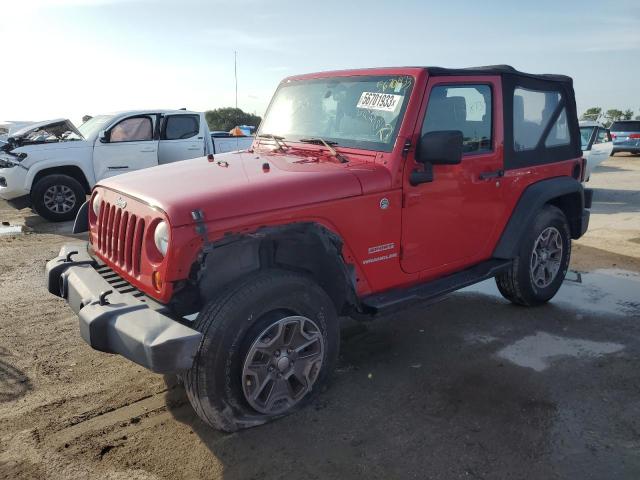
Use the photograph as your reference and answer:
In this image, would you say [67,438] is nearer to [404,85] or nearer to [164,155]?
[404,85]

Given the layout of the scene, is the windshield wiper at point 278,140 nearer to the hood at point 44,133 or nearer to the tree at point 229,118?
the hood at point 44,133

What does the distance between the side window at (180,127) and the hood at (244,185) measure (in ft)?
22.0

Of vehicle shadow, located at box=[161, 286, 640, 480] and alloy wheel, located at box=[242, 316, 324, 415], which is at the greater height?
alloy wheel, located at box=[242, 316, 324, 415]

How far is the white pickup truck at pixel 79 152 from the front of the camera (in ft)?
29.9

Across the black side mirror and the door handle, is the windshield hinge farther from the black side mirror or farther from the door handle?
the door handle

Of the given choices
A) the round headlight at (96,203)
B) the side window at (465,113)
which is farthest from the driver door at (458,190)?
the round headlight at (96,203)

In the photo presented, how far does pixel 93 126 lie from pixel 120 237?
25.1 feet

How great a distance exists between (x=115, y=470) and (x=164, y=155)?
26.6 feet

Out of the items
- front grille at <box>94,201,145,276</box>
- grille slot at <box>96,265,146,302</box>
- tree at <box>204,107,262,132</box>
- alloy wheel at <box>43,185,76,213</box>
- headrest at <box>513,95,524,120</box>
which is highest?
tree at <box>204,107,262,132</box>

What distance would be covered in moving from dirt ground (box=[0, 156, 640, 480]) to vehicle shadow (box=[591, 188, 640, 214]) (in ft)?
20.6

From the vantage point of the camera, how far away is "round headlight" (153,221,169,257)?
284 cm

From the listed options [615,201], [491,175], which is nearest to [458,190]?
[491,175]

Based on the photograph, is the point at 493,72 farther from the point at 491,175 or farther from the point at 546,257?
the point at 546,257

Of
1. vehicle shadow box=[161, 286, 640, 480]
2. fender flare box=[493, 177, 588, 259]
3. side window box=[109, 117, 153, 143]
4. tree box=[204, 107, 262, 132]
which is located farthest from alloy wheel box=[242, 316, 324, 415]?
tree box=[204, 107, 262, 132]
